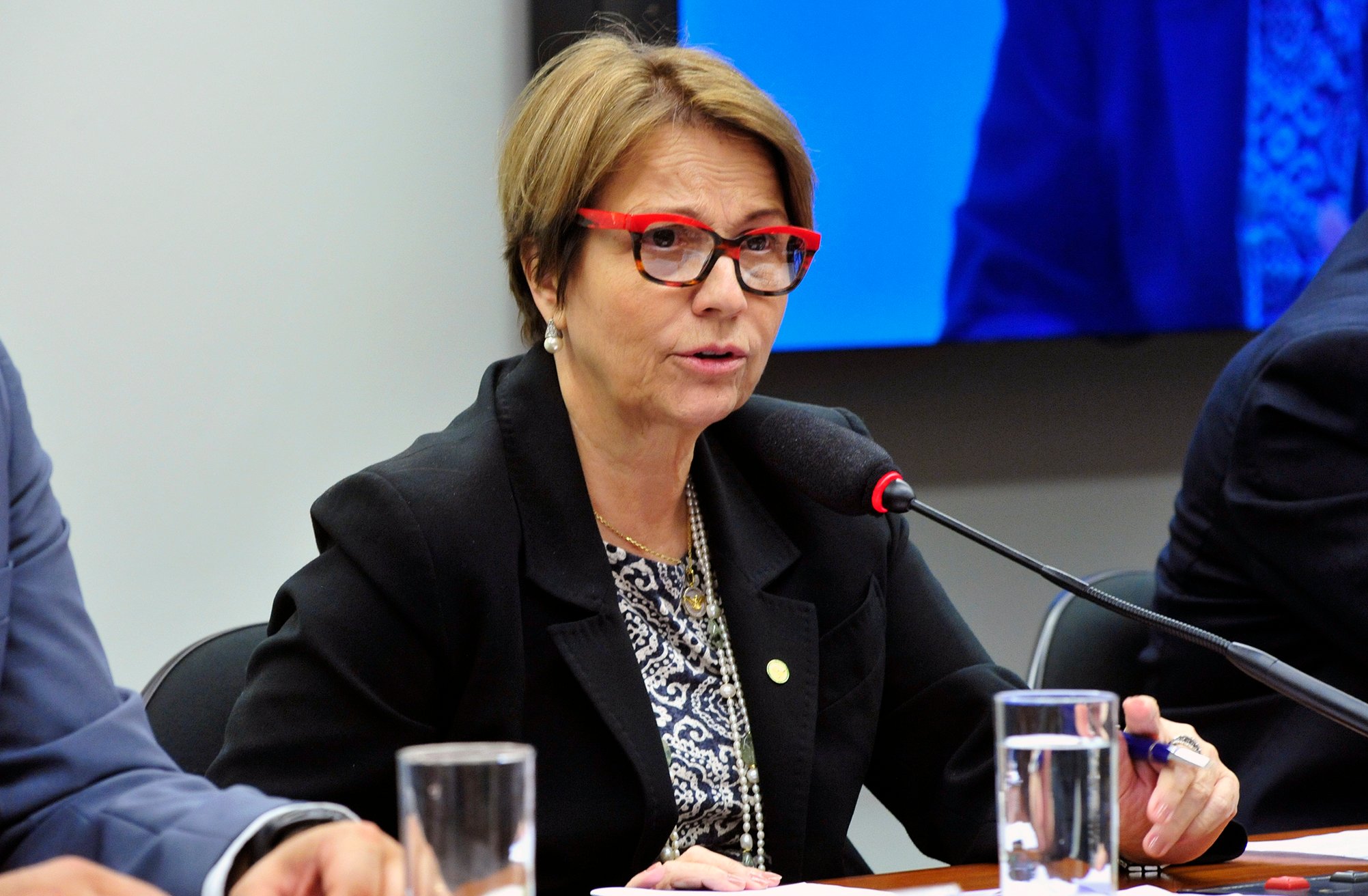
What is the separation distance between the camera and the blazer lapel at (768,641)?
5.10ft

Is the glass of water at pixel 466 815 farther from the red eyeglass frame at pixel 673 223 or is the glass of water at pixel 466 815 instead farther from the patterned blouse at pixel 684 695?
the red eyeglass frame at pixel 673 223

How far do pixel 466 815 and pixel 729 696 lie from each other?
897 millimetres

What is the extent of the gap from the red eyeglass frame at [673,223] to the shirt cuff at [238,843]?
74cm

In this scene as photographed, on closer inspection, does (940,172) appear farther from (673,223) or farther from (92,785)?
(92,785)

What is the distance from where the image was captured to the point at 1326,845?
1407 mm

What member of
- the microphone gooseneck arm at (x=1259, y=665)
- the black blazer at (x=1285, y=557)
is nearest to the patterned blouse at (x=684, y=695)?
the microphone gooseneck arm at (x=1259, y=665)

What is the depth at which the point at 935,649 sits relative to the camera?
1.73m

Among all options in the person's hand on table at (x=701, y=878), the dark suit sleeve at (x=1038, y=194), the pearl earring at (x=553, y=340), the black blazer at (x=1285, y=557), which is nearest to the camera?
the person's hand on table at (x=701, y=878)

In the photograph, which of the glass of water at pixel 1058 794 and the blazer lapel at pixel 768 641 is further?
the blazer lapel at pixel 768 641

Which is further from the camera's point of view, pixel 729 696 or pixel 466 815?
pixel 729 696

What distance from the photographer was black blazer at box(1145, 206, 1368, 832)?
6.22 feet

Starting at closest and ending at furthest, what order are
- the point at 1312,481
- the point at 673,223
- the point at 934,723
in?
the point at 673,223
the point at 934,723
the point at 1312,481

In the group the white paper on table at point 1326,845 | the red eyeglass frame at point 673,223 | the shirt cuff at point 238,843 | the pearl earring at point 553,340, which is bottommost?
the white paper on table at point 1326,845

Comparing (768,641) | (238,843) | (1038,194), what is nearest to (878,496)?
(768,641)
